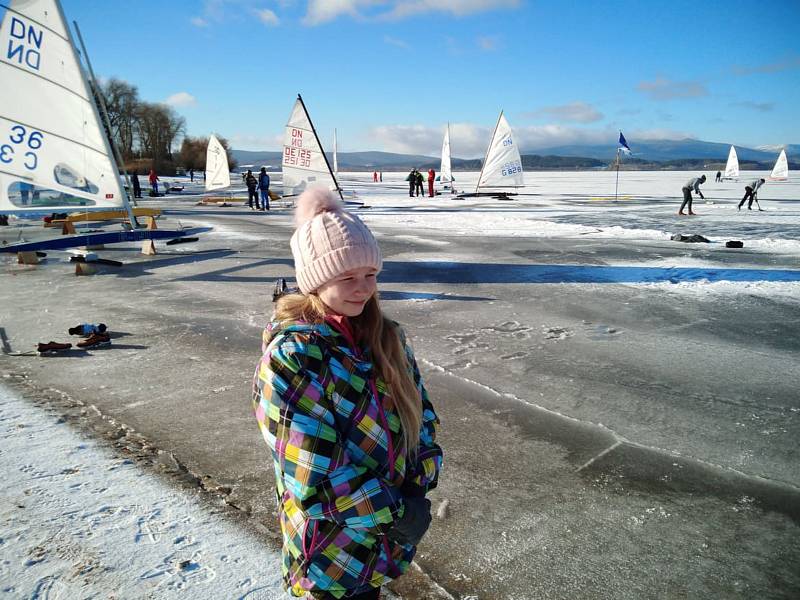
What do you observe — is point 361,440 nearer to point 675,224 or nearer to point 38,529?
point 38,529

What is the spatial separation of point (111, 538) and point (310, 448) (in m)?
1.65

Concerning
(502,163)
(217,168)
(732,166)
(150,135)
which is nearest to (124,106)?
(150,135)

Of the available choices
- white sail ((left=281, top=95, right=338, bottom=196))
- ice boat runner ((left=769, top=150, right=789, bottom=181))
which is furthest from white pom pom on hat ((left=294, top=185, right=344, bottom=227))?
ice boat runner ((left=769, top=150, right=789, bottom=181))

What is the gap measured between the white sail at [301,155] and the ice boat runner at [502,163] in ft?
41.1

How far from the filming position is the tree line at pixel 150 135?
61.5 metres

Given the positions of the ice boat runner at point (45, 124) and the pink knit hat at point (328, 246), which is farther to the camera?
the ice boat runner at point (45, 124)

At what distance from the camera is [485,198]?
89.7ft

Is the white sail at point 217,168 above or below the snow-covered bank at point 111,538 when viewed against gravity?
above

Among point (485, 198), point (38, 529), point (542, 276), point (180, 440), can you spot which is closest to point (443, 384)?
point (180, 440)

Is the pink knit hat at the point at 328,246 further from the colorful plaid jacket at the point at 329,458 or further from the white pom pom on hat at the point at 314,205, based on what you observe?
the colorful plaid jacket at the point at 329,458

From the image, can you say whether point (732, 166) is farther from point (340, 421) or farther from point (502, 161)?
point (340, 421)

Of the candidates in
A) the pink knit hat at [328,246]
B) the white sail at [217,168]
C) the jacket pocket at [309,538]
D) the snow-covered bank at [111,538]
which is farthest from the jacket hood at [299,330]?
the white sail at [217,168]

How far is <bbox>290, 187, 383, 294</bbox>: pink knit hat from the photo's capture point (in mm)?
1673

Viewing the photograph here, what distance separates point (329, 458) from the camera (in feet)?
4.87
